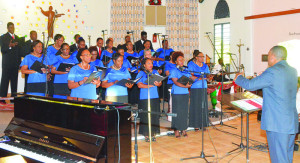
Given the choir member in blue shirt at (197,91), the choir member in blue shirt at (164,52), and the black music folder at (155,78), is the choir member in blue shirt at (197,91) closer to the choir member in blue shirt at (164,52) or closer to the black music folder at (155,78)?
the black music folder at (155,78)

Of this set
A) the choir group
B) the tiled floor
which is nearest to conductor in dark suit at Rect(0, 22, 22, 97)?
the choir group

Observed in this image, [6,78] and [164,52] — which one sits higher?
[164,52]

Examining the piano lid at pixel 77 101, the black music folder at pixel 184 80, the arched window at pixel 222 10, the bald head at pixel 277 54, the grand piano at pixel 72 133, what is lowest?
the grand piano at pixel 72 133

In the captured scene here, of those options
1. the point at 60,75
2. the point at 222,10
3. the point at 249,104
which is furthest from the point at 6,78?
the point at 222,10

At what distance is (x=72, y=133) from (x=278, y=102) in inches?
98.0

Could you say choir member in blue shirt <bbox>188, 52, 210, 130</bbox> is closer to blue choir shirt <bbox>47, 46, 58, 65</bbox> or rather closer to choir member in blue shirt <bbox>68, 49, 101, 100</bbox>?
choir member in blue shirt <bbox>68, 49, 101, 100</bbox>

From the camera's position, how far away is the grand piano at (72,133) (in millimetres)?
3289

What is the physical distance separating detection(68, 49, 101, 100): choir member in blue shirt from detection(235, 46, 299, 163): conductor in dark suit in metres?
2.62

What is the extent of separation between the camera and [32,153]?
11.5 feet

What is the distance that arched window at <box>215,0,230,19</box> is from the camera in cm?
1453

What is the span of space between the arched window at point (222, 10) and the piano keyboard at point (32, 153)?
12360 millimetres

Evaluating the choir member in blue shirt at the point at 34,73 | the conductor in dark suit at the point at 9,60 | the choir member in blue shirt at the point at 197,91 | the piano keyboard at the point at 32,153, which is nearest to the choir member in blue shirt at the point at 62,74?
the choir member in blue shirt at the point at 34,73

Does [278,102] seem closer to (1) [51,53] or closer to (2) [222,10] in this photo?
(1) [51,53]

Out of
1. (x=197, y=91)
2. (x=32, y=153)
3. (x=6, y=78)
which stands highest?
(x=6, y=78)
